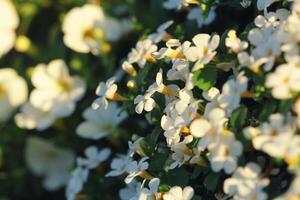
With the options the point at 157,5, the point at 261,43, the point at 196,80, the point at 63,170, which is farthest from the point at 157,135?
the point at 63,170

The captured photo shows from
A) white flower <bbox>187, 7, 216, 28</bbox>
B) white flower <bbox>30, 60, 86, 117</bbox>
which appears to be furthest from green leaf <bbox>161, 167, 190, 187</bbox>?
white flower <bbox>30, 60, 86, 117</bbox>

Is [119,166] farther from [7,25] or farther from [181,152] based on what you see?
[7,25]

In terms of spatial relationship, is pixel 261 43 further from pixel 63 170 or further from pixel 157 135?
pixel 63 170

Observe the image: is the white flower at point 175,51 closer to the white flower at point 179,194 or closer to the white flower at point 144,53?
the white flower at point 144,53

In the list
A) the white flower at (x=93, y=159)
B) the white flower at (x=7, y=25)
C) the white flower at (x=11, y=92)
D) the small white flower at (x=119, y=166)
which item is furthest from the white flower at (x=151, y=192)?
the white flower at (x=7, y=25)

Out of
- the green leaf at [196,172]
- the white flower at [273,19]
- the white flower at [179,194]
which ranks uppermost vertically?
the white flower at [273,19]

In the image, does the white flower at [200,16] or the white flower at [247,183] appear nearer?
the white flower at [247,183]

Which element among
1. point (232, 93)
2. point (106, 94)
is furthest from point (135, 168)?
point (232, 93)
